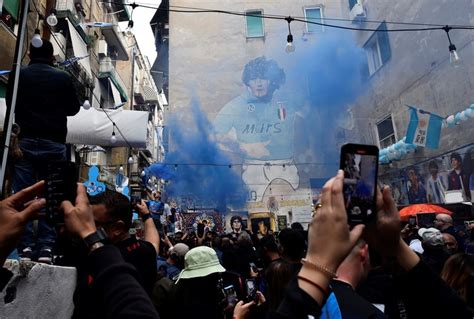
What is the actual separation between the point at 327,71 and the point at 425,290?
25.8m

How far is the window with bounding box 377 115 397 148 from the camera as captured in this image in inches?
780

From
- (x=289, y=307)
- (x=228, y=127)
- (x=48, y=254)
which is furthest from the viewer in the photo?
(x=228, y=127)

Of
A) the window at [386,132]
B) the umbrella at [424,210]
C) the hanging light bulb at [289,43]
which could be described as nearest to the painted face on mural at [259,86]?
the window at [386,132]

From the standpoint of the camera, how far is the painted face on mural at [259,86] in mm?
28859

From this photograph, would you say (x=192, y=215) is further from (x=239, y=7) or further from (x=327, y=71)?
(x=239, y=7)

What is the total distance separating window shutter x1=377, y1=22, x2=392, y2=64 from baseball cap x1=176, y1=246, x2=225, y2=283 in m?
19.1

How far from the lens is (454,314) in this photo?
1.43 meters

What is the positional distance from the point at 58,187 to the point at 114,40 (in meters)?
27.2

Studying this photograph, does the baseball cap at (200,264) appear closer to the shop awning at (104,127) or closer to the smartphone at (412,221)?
the shop awning at (104,127)

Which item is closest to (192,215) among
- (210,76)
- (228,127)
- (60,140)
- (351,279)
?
(228,127)

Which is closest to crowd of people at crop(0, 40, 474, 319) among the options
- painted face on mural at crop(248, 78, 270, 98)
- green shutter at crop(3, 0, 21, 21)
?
green shutter at crop(3, 0, 21, 21)

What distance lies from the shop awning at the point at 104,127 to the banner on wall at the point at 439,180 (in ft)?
34.1

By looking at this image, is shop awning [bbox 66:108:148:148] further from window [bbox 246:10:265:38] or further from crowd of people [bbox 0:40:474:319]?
window [bbox 246:10:265:38]

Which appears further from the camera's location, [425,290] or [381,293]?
[381,293]
